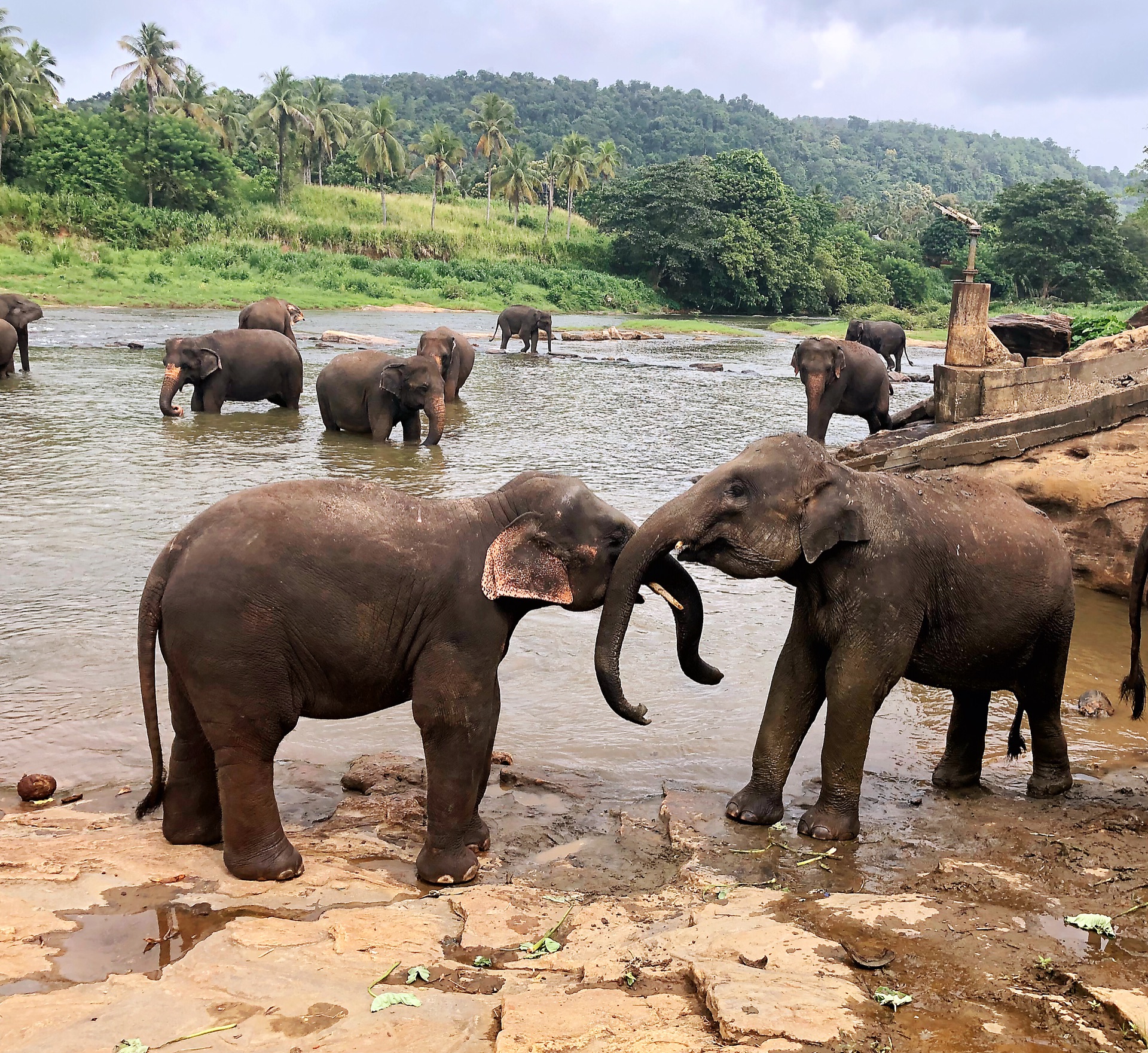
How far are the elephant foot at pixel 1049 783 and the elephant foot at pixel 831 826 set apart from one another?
1029 millimetres

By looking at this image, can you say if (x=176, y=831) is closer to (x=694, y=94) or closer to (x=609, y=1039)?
(x=609, y=1039)

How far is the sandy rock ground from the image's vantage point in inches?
118

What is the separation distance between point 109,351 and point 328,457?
40.2 feet

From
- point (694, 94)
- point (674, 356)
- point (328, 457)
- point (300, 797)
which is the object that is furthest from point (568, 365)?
point (694, 94)

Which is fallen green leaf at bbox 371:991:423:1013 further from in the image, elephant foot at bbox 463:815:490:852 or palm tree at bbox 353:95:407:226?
palm tree at bbox 353:95:407:226

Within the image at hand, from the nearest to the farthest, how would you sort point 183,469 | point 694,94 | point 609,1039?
1. point 609,1039
2. point 183,469
3. point 694,94

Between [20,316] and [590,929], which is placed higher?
[20,316]

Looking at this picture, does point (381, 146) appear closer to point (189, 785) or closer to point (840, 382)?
point (840, 382)

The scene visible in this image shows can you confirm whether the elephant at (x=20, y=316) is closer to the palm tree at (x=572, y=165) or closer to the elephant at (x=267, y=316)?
the elephant at (x=267, y=316)

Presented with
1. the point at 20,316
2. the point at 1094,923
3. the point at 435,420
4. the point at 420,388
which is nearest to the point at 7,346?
the point at 20,316

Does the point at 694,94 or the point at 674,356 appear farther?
the point at 694,94

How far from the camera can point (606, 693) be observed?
4.62 m

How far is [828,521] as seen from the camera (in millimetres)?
4691

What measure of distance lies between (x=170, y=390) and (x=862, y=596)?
13.2 m
